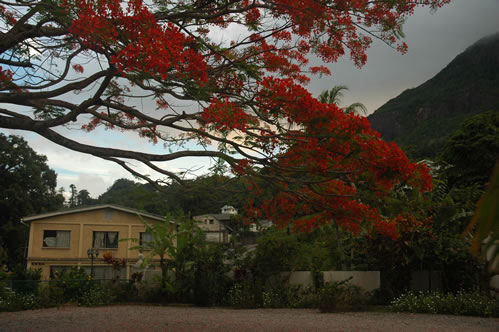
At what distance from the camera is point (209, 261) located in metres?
13.1

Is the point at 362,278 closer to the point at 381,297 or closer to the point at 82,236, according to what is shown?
the point at 381,297

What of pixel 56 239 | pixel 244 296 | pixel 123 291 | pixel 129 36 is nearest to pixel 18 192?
pixel 56 239

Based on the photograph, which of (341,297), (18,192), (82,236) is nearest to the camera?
(341,297)

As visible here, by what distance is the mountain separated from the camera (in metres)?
37.2

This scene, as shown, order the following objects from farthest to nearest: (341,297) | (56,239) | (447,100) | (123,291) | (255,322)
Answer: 1. (447,100)
2. (56,239)
3. (123,291)
4. (341,297)
5. (255,322)

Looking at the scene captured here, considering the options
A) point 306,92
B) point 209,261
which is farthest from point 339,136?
point 209,261

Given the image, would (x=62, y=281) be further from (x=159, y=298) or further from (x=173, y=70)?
(x=173, y=70)

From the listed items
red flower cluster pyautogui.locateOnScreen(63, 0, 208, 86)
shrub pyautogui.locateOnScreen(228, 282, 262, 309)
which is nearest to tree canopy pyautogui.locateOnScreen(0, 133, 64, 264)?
shrub pyautogui.locateOnScreen(228, 282, 262, 309)

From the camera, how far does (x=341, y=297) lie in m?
10.9

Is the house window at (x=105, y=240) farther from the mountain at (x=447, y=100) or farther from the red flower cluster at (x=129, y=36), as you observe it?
the red flower cluster at (x=129, y=36)

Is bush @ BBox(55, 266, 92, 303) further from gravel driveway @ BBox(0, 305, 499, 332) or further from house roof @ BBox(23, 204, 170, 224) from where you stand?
house roof @ BBox(23, 204, 170, 224)

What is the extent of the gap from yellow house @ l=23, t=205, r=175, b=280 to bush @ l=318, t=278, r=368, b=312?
15.9 meters

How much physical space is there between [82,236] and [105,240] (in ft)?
4.28

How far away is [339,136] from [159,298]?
9.43 m
